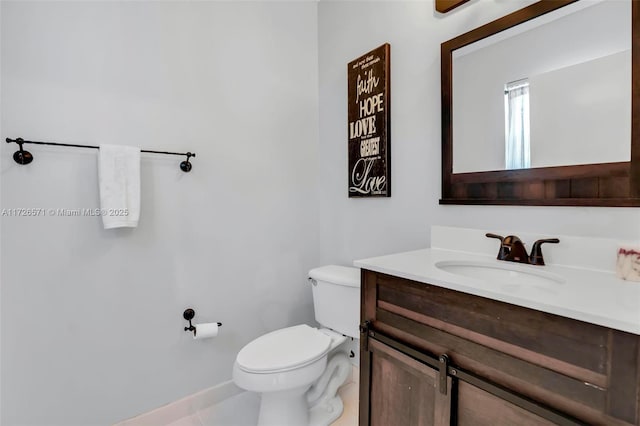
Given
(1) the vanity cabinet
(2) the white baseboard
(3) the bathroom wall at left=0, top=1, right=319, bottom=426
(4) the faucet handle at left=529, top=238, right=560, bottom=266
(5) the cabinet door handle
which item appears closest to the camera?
(1) the vanity cabinet

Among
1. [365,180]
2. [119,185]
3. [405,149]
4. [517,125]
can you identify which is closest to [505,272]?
[517,125]

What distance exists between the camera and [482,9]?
4.20ft

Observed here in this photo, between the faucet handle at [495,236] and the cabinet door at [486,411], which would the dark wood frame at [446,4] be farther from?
the cabinet door at [486,411]

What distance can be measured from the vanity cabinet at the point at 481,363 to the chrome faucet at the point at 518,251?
1.38ft

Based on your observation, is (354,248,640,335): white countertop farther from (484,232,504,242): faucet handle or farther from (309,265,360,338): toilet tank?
(309,265,360,338): toilet tank

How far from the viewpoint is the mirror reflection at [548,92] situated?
3.20 feet

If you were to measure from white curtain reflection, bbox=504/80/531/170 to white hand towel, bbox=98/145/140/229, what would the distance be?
1614 mm

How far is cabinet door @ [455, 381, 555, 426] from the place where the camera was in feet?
2.39

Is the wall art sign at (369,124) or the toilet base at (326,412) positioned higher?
the wall art sign at (369,124)

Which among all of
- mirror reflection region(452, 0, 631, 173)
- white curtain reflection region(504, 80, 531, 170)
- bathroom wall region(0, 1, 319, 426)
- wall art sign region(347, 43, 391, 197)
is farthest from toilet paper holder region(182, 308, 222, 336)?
white curtain reflection region(504, 80, 531, 170)

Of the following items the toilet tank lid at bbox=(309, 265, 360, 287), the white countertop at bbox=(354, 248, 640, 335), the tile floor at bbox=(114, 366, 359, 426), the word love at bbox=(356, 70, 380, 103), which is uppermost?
the word love at bbox=(356, 70, 380, 103)

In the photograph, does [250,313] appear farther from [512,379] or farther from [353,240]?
[512,379]

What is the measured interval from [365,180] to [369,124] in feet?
1.03

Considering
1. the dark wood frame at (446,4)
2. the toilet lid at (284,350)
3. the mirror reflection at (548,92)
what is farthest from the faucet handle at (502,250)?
the dark wood frame at (446,4)
